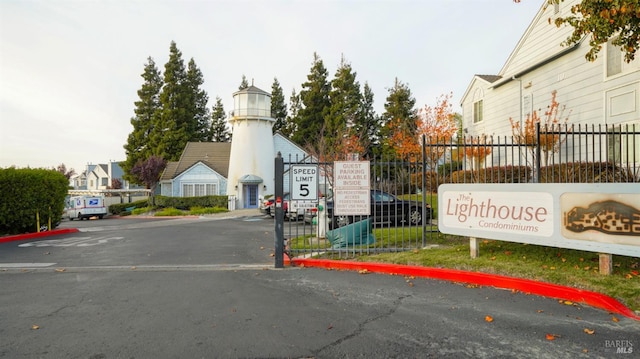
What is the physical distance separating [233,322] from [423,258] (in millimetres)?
4287

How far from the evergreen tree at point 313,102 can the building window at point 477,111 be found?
26001 mm

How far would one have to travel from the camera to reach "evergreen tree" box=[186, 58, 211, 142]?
2031 inches

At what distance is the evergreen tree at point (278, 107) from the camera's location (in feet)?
188

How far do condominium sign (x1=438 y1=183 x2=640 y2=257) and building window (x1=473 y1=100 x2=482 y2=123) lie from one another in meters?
15.9

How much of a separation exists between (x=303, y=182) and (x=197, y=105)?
5046 centimetres

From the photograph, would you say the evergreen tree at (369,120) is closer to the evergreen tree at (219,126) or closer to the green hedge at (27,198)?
the evergreen tree at (219,126)

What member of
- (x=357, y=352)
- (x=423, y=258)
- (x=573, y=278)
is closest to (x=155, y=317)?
(x=357, y=352)

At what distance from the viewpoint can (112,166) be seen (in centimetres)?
7138

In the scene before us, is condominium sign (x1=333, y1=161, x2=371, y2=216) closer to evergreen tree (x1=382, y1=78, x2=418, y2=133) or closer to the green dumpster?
the green dumpster

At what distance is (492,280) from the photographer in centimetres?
652

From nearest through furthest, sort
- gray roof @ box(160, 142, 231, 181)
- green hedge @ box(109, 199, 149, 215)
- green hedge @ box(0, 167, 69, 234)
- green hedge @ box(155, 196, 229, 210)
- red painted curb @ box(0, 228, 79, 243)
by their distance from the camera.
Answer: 1. red painted curb @ box(0, 228, 79, 243)
2. green hedge @ box(0, 167, 69, 234)
3. green hedge @ box(155, 196, 229, 210)
4. gray roof @ box(160, 142, 231, 181)
5. green hedge @ box(109, 199, 149, 215)

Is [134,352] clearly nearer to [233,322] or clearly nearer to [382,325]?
[233,322]

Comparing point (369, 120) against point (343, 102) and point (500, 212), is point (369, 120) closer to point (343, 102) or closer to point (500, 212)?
point (343, 102)

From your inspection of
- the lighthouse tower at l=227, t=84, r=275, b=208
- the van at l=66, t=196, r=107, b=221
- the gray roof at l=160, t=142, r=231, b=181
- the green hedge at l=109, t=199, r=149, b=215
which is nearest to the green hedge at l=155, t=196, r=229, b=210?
the lighthouse tower at l=227, t=84, r=275, b=208
